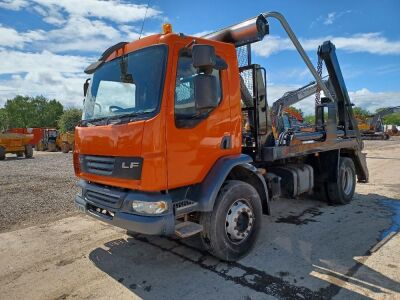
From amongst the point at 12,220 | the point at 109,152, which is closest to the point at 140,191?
the point at 109,152

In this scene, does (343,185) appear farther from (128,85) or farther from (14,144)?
(14,144)

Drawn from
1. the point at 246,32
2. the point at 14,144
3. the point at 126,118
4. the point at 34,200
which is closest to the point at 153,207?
the point at 126,118

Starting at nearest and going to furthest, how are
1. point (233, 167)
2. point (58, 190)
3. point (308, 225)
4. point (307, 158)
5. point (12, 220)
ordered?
point (233, 167)
point (308, 225)
point (12, 220)
point (307, 158)
point (58, 190)

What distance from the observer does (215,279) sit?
143 inches

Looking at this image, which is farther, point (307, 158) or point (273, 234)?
point (307, 158)

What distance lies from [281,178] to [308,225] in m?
0.88

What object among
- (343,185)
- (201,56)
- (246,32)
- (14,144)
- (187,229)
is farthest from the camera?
(14,144)

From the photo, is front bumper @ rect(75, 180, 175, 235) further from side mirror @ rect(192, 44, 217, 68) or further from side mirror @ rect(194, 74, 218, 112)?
side mirror @ rect(192, 44, 217, 68)

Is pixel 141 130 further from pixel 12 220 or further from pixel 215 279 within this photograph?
pixel 12 220

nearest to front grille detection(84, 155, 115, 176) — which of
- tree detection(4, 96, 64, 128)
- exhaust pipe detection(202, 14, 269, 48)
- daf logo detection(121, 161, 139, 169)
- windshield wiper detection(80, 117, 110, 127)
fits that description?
daf logo detection(121, 161, 139, 169)

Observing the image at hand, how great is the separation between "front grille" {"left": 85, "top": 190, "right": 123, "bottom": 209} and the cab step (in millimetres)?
696

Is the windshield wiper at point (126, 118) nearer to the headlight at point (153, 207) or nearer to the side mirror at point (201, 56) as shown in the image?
the side mirror at point (201, 56)

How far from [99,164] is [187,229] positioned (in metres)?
1.30

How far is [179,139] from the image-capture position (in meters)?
3.57
